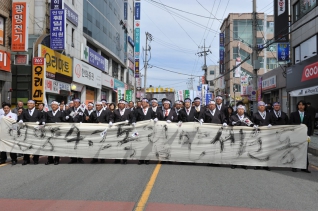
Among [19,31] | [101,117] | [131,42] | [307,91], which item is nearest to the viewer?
[101,117]

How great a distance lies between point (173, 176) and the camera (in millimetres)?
7426

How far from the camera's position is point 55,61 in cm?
2000

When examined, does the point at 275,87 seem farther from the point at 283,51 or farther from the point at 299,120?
the point at 299,120

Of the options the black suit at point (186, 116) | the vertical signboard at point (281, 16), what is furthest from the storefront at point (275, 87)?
the black suit at point (186, 116)

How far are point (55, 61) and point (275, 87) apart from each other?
62.0 feet

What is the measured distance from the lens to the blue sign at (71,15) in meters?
21.5

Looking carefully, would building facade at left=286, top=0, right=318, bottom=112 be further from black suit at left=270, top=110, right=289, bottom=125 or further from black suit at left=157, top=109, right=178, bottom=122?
black suit at left=157, top=109, right=178, bottom=122

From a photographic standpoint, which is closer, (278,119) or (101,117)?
(278,119)

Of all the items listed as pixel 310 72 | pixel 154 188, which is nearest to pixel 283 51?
pixel 310 72

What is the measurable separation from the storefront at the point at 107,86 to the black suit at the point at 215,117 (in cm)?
2351

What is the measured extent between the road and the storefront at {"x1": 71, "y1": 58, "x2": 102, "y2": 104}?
1589 cm

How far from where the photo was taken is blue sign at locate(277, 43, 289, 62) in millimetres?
24125

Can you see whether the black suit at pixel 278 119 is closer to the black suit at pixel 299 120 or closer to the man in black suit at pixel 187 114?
the black suit at pixel 299 120

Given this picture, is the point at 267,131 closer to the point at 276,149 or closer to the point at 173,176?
the point at 276,149
